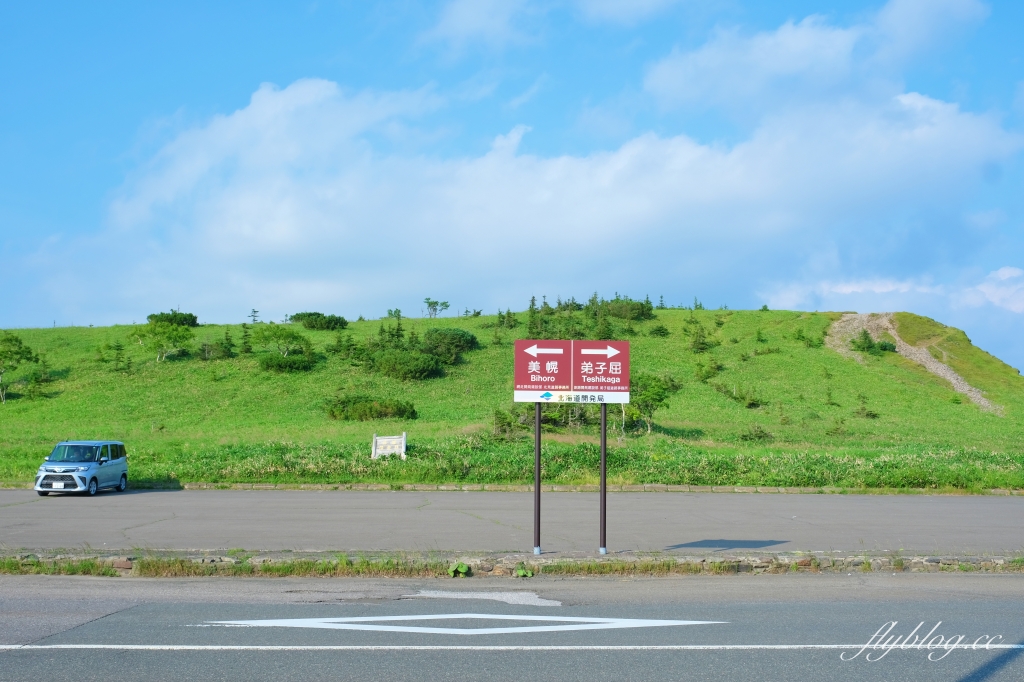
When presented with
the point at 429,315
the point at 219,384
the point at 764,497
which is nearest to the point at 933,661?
the point at 764,497

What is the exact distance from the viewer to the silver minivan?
72.8 ft

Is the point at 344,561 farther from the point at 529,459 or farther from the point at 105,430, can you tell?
the point at 105,430

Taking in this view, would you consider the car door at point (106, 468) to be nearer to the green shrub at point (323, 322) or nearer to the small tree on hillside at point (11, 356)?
the small tree on hillside at point (11, 356)

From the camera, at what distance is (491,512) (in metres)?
17.8

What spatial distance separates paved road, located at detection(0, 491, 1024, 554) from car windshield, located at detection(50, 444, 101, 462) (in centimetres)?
128

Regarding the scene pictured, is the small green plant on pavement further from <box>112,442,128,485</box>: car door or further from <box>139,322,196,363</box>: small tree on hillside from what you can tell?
<box>139,322,196,363</box>: small tree on hillside

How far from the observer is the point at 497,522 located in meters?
15.8

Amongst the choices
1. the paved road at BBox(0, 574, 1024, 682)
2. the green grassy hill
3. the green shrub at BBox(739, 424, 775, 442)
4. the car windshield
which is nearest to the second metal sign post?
the paved road at BBox(0, 574, 1024, 682)

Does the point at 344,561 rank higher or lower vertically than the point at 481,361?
lower

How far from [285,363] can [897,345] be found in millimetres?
62079

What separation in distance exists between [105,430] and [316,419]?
11.8 meters

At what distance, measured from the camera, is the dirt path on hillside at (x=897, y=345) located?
227 ft

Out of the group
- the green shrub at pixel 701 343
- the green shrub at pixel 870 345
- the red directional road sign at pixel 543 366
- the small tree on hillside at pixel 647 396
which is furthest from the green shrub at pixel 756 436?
the green shrub at pixel 870 345

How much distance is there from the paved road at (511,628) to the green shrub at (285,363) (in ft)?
189
